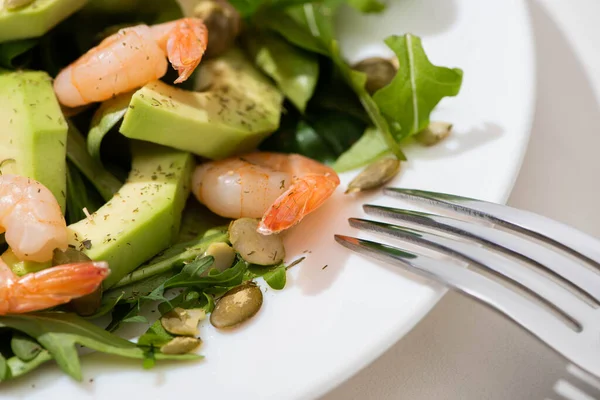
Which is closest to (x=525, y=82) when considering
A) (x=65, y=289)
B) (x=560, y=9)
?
(x=560, y=9)

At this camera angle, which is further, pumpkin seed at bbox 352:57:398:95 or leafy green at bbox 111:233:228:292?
pumpkin seed at bbox 352:57:398:95

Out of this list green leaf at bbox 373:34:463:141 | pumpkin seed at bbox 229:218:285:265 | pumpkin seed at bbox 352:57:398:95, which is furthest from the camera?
pumpkin seed at bbox 352:57:398:95

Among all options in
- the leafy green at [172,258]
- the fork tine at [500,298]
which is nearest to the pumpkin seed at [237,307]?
the leafy green at [172,258]

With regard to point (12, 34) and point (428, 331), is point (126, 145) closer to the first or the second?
point (12, 34)

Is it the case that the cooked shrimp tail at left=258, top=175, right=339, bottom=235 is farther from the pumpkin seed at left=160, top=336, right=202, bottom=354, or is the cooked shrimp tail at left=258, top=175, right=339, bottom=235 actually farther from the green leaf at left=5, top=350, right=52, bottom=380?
the green leaf at left=5, top=350, right=52, bottom=380

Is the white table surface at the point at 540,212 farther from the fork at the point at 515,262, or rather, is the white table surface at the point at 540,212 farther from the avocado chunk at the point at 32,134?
the avocado chunk at the point at 32,134

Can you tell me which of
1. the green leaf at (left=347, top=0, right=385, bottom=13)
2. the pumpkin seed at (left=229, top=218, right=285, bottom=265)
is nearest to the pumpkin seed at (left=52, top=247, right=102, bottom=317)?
the pumpkin seed at (left=229, top=218, right=285, bottom=265)

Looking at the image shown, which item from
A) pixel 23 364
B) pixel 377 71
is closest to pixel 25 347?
pixel 23 364
